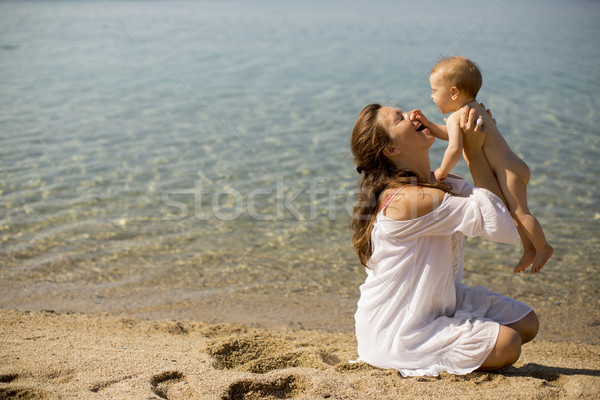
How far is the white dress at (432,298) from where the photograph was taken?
293 cm

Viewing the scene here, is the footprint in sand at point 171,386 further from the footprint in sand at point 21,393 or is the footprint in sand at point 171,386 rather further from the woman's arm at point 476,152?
the woman's arm at point 476,152

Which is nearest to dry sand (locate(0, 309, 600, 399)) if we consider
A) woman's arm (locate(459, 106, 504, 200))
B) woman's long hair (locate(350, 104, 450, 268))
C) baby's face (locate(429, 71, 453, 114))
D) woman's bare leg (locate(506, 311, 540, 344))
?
woman's bare leg (locate(506, 311, 540, 344))

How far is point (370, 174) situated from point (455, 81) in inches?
28.5

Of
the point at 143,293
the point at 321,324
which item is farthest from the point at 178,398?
the point at 143,293

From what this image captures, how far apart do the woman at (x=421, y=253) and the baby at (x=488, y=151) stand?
6 cm

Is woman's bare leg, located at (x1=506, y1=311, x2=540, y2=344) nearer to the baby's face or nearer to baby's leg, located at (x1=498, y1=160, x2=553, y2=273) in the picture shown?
baby's leg, located at (x1=498, y1=160, x2=553, y2=273)

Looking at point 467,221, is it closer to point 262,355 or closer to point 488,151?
point 488,151

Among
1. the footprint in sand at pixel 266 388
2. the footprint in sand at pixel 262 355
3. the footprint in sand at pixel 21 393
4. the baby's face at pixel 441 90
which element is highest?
the baby's face at pixel 441 90

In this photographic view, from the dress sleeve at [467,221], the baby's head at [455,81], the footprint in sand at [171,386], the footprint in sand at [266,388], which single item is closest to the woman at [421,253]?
the dress sleeve at [467,221]

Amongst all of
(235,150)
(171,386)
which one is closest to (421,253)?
(171,386)

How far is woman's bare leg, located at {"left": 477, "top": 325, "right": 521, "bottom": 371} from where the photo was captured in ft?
9.71

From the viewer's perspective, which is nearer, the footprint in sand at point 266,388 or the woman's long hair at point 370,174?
the footprint in sand at point 266,388

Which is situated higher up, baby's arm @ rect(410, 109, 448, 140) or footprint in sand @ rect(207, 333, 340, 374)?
baby's arm @ rect(410, 109, 448, 140)

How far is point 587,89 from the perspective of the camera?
38.5ft
